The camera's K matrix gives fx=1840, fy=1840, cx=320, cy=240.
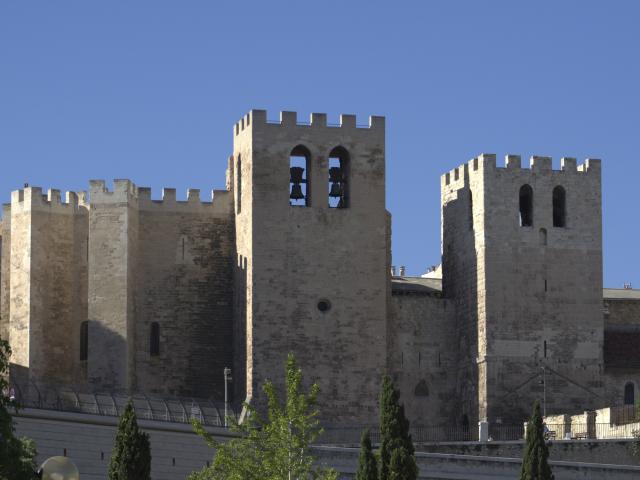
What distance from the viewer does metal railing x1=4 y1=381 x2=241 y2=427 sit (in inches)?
2395

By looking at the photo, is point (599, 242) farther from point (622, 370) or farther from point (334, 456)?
point (334, 456)

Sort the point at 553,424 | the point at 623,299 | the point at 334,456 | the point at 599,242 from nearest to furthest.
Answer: the point at 334,456
the point at 553,424
the point at 599,242
the point at 623,299

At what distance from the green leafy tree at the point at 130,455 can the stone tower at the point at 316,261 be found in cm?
1378

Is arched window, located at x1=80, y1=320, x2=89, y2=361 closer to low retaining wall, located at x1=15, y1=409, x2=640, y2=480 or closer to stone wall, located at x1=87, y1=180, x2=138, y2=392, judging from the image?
stone wall, located at x1=87, y1=180, x2=138, y2=392

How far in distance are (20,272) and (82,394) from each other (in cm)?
733

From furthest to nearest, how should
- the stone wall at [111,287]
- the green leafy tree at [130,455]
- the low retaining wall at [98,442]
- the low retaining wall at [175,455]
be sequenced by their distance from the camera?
1. the stone wall at [111,287]
2. the low retaining wall at [175,455]
3. the low retaining wall at [98,442]
4. the green leafy tree at [130,455]

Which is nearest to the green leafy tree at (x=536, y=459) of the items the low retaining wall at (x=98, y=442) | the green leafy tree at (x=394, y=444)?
the green leafy tree at (x=394, y=444)

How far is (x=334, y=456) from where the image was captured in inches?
2318

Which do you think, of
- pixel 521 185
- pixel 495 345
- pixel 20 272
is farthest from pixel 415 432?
pixel 20 272

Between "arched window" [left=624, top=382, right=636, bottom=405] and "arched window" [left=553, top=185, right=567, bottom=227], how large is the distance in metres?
6.47

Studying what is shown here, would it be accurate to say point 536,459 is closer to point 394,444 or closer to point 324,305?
point 394,444

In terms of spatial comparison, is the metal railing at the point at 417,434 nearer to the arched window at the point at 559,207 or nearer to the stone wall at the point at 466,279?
the stone wall at the point at 466,279

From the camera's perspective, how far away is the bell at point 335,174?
220 feet

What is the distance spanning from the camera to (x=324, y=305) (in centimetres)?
6519
